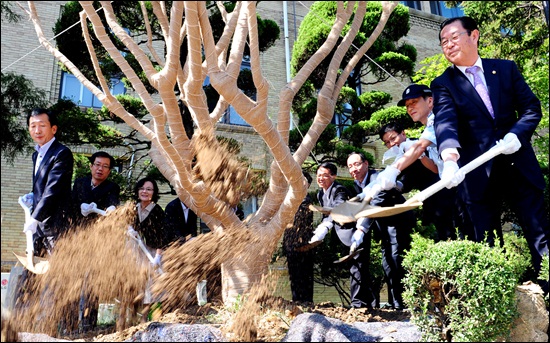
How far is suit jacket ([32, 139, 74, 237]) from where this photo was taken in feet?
11.2

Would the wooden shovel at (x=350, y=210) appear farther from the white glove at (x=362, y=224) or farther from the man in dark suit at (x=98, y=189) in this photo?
the man in dark suit at (x=98, y=189)

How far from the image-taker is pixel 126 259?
148 inches

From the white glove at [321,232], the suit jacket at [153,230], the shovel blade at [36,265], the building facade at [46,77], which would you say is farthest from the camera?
the building facade at [46,77]

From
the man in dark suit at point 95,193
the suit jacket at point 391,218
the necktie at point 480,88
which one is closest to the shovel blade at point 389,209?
the necktie at point 480,88

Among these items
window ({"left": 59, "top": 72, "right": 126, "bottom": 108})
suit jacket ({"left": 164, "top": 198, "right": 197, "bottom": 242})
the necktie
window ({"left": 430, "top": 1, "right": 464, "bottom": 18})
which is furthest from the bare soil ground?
window ({"left": 430, "top": 1, "right": 464, "bottom": 18})

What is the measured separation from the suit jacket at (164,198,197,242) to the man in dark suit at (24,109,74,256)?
39.1 inches

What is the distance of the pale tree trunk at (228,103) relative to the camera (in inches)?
111

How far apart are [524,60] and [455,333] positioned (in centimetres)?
735

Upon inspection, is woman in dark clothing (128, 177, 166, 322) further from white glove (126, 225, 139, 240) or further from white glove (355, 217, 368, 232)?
white glove (355, 217, 368, 232)

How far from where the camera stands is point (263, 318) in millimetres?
2969

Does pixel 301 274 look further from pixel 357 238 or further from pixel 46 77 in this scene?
pixel 46 77

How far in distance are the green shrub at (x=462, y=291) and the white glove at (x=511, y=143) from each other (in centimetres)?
54

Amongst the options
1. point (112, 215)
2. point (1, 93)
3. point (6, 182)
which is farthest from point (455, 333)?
point (6, 182)

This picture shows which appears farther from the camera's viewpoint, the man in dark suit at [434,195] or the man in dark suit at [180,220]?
the man in dark suit at [180,220]
